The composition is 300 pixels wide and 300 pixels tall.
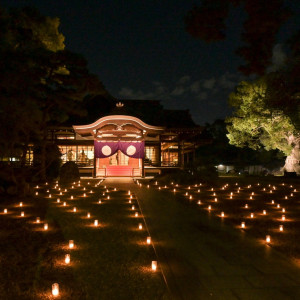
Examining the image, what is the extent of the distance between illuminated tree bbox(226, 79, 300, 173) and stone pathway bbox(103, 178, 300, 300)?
1613 centimetres

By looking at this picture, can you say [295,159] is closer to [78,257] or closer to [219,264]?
[219,264]

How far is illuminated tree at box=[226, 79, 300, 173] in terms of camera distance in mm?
20784

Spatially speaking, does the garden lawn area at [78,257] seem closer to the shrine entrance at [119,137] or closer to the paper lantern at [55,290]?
the paper lantern at [55,290]

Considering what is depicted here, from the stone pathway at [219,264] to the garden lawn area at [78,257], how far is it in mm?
267

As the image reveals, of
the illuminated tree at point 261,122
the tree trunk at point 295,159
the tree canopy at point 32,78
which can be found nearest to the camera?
the tree canopy at point 32,78

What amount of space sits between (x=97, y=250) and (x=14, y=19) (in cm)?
1094

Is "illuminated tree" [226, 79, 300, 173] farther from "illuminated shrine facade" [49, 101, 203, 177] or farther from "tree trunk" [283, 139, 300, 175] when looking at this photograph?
"illuminated shrine facade" [49, 101, 203, 177]

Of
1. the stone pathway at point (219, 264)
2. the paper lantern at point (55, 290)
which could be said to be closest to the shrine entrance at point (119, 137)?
the stone pathway at point (219, 264)

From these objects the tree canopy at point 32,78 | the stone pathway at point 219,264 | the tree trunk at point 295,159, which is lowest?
the stone pathway at point 219,264

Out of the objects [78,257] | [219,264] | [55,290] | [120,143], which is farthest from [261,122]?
[55,290]

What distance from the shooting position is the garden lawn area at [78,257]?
3.41m

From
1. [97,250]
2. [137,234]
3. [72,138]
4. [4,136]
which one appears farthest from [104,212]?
[72,138]

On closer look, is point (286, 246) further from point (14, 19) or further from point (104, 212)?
point (14, 19)

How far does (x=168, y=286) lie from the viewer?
3.53m
